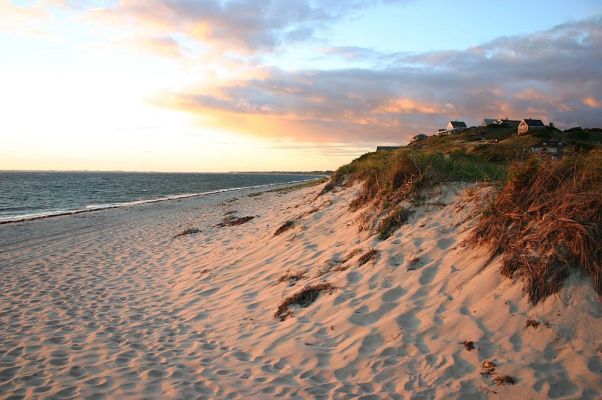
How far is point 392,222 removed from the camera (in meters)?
8.22

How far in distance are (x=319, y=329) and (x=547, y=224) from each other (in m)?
3.44

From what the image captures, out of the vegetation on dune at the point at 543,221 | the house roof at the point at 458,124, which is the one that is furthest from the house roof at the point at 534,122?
the vegetation on dune at the point at 543,221

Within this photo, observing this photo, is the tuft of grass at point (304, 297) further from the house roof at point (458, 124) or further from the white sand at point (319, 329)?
the house roof at point (458, 124)

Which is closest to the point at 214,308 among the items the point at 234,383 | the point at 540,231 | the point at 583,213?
the point at 234,383

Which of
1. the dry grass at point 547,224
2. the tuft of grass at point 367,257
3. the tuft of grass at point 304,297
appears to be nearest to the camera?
the dry grass at point 547,224

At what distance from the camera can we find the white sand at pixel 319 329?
4.19 meters

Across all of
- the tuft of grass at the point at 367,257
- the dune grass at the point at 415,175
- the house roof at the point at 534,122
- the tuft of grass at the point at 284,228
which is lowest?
the tuft of grass at the point at 367,257

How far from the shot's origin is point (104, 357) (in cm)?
519

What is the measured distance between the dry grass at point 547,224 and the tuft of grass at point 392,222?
1878 mm

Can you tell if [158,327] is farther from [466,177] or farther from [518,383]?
[466,177]

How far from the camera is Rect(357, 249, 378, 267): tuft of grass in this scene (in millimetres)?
7105

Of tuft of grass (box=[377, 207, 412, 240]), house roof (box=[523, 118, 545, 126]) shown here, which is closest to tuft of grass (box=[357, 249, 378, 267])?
tuft of grass (box=[377, 207, 412, 240])

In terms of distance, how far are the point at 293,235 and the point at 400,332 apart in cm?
566

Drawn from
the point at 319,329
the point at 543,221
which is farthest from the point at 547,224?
the point at 319,329
